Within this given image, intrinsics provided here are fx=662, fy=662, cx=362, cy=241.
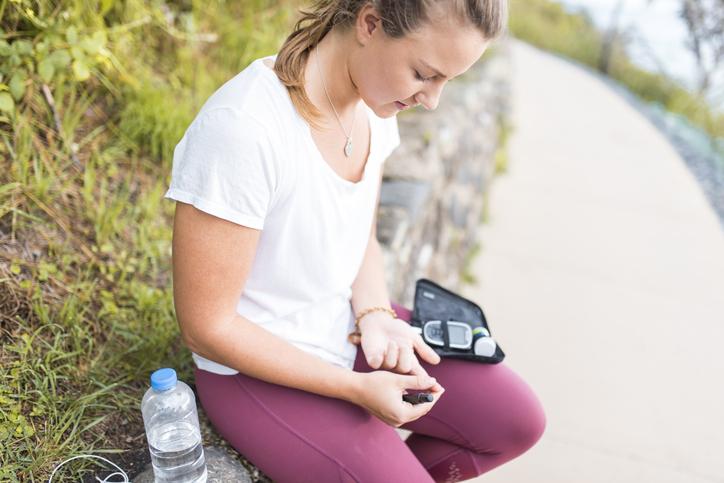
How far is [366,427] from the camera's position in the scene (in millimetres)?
1406

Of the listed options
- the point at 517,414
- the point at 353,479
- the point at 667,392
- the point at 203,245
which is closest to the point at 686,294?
the point at 667,392

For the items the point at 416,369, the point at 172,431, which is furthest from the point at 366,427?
the point at 172,431

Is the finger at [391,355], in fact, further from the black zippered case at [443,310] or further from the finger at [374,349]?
the black zippered case at [443,310]

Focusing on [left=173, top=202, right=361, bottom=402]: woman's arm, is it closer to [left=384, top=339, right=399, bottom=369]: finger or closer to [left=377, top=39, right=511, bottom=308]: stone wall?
[left=384, top=339, right=399, bottom=369]: finger

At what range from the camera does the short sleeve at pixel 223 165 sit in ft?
4.01

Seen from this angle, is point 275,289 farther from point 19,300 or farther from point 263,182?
point 19,300

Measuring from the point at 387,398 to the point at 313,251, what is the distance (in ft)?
1.16

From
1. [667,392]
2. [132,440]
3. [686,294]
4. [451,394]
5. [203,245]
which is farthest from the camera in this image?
[686,294]

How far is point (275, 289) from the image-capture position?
147 centimetres

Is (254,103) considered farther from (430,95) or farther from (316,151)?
(430,95)

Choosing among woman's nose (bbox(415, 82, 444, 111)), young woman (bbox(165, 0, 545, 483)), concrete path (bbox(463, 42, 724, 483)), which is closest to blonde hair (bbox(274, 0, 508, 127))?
young woman (bbox(165, 0, 545, 483))

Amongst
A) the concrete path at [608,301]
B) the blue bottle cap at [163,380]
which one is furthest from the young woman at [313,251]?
the concrete path at [608,301]

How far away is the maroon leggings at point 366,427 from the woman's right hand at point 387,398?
2.0 inches

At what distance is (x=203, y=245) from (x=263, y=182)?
0.54 feet
